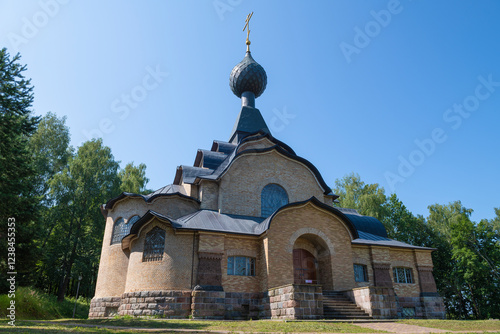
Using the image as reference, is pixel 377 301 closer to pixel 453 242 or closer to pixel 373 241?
pixel 373 241

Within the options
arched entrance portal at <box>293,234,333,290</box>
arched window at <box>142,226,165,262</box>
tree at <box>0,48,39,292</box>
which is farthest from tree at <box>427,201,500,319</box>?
tree at <box>0,48,39,292</box>

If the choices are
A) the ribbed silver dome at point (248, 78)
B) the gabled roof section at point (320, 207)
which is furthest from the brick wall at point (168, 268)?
the ribbed silver dome at point (248, 78)

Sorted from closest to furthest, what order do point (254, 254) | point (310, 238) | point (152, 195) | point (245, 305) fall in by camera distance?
point (245, 305), point (254, 254), point (310, 238), point (152, 195)

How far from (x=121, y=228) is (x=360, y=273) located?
478 inches

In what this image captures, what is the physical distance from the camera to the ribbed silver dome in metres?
24.8

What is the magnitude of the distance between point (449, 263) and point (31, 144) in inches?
1337

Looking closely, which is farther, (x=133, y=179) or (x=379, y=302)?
(x=133, y=179)

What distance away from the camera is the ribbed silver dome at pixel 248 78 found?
2484 centimetres

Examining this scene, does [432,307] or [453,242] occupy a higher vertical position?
[453,242]

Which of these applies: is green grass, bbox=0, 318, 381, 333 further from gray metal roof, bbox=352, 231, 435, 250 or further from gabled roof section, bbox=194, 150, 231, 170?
gabled roof section, bbox=194, 150, 231, 170

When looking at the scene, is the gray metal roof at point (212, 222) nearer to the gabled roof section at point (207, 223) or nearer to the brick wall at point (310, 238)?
the gabled roof section at point (207, 223)

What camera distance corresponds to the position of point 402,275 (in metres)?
17.4

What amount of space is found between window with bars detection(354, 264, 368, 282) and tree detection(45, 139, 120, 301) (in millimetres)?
19020

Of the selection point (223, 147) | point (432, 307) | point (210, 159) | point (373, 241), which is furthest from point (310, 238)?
point (223, 147)
